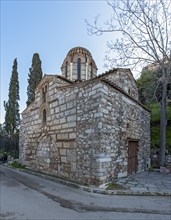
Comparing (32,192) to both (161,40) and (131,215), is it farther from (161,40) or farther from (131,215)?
(161,40)

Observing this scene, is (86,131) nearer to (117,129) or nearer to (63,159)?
(117,129)

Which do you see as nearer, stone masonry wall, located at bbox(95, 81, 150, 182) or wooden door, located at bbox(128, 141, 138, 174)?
stone masonry wall, located at bbox(95, 81, 150, 182)

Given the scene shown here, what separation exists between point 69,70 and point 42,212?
11.8 meters

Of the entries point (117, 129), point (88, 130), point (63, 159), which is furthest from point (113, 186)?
point (63, 159)

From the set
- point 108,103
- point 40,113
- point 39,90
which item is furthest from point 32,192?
point 39,90

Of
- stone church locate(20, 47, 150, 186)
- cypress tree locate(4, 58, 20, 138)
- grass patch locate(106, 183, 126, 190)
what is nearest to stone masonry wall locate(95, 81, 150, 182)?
stone church locate(20, 47, 150, 186)

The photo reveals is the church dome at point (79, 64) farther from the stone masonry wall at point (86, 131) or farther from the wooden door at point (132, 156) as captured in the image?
the wooden door at point (132, 156)

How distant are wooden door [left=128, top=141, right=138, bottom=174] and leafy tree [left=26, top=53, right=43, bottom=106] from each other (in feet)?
47.2

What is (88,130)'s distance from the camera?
25.1 ft

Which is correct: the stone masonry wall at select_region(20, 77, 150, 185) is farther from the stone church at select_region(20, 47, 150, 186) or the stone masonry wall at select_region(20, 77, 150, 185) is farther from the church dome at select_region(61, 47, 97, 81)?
the church dome at select_region(61, 47, 97, 81)

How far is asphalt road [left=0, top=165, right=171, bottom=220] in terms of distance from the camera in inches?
187

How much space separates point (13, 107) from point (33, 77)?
12.2ft

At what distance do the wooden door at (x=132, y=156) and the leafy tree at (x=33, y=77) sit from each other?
14391 mm

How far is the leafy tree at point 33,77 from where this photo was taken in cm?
2247
